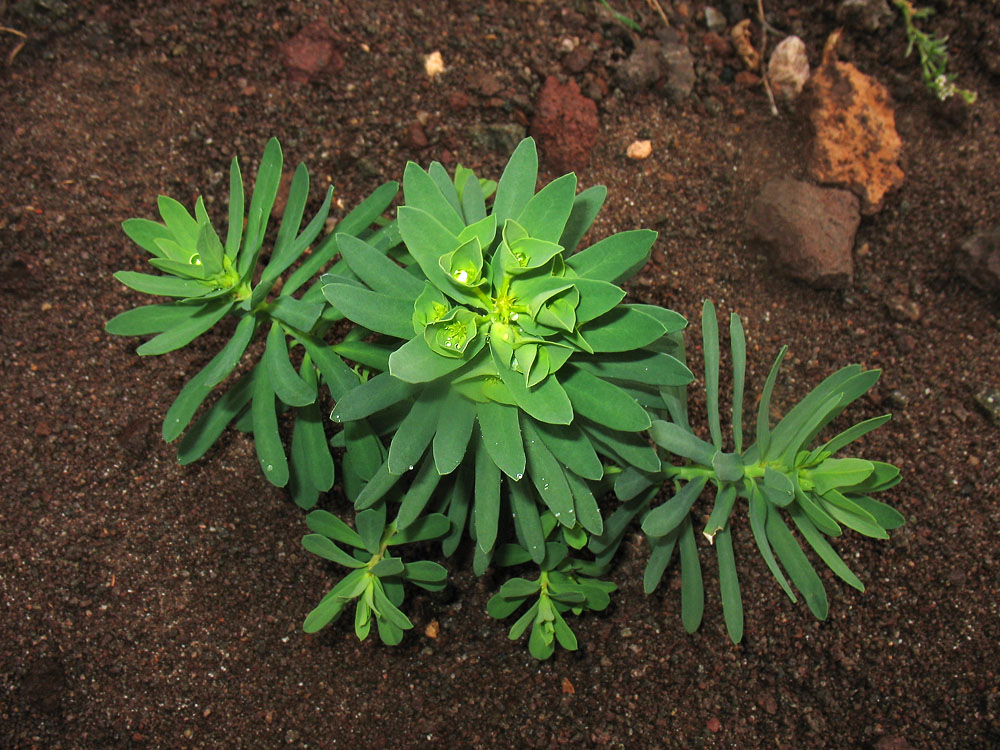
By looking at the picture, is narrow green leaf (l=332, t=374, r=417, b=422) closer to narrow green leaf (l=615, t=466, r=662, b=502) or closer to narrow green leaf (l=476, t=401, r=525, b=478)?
narrow green leaf (l=476, t=401, r=525, b=478)

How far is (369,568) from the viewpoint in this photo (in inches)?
82.9

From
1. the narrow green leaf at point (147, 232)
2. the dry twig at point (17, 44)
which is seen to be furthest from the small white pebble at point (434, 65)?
the dry twig at point (17, 44)

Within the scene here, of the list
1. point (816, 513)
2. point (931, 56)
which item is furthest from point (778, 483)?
point (931, 56)

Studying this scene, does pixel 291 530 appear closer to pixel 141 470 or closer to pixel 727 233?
pixel 141 470

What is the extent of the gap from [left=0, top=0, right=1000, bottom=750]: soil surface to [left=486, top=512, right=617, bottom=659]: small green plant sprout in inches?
11.3

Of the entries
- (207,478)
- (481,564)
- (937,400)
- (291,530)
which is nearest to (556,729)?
(481,564)

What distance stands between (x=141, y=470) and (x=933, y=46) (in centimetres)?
335

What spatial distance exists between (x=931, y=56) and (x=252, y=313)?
2.82 m

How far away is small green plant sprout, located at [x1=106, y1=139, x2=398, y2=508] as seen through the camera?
1.83 metres

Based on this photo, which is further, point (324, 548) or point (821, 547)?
point (324, 548)

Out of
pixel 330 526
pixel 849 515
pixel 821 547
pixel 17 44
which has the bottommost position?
pixel 17 44

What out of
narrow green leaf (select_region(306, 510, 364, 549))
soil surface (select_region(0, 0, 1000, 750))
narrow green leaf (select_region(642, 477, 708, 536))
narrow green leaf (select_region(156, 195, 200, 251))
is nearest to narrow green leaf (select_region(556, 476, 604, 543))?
narrow green leaf (select_region(642, 477, 708, 536))

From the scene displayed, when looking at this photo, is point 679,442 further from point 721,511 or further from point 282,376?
point 282,376

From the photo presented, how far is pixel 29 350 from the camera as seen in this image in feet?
8.48
